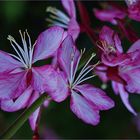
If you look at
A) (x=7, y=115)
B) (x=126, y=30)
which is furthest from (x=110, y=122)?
(x=126, y=30)

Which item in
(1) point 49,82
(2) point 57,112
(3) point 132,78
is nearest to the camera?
(1) point 49,82

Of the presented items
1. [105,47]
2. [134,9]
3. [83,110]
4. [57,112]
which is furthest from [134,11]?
[57,112]

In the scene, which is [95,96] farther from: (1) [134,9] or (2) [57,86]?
(1) [134,9]

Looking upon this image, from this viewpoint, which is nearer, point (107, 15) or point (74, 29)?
point (74, 29)

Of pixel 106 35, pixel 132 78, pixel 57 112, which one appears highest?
pixel 106 35

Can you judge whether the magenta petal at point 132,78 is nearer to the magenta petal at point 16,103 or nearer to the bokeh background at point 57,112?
the magenta petal at point 16,103

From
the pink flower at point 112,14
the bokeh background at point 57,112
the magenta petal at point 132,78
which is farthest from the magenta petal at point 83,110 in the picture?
the bokeh background at point 57,112

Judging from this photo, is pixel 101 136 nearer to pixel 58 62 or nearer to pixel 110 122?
pixel 110 122
